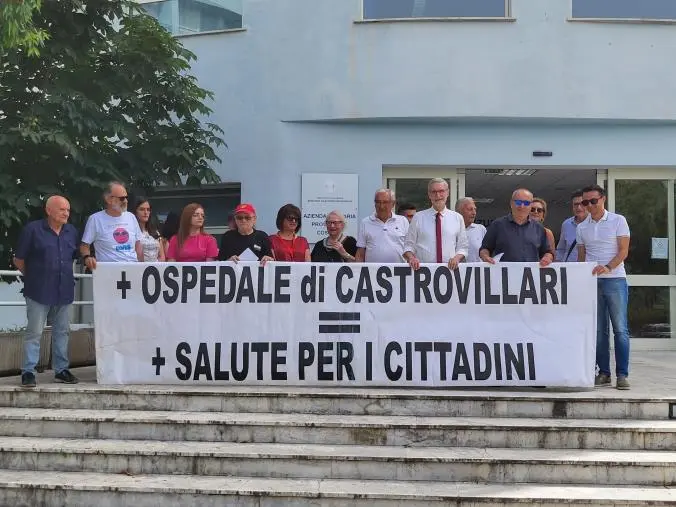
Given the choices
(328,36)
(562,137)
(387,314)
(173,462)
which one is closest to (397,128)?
(328,36)

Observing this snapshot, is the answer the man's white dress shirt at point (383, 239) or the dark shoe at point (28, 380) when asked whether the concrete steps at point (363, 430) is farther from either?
the man's white dress shirt at point (383, 239)

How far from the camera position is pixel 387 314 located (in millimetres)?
6691

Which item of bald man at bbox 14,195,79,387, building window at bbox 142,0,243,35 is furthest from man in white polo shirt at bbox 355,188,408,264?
building window at bbox 142,0,243,35

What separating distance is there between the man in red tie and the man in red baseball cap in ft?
4.24

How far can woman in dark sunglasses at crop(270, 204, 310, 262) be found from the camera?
23.4ft

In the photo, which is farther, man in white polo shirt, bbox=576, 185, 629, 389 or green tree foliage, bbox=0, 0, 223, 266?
green tree foliage, bbox=0, 0, 223, 266

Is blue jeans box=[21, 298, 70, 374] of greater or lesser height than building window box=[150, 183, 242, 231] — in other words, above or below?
below

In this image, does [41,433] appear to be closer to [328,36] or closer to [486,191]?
[328,36]

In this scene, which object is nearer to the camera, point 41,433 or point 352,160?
point 41,433

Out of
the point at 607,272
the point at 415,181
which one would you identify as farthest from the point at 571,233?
the point at 415,181

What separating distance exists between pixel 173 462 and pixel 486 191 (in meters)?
9.76

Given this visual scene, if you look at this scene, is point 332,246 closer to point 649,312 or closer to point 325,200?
point 325,200

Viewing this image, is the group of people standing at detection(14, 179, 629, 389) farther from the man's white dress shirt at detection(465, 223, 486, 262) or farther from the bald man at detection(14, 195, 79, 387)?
the man's white dress shirt at detection(465, 223, 486, 262)

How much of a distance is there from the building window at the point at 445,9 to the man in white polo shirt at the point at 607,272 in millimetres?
4579
